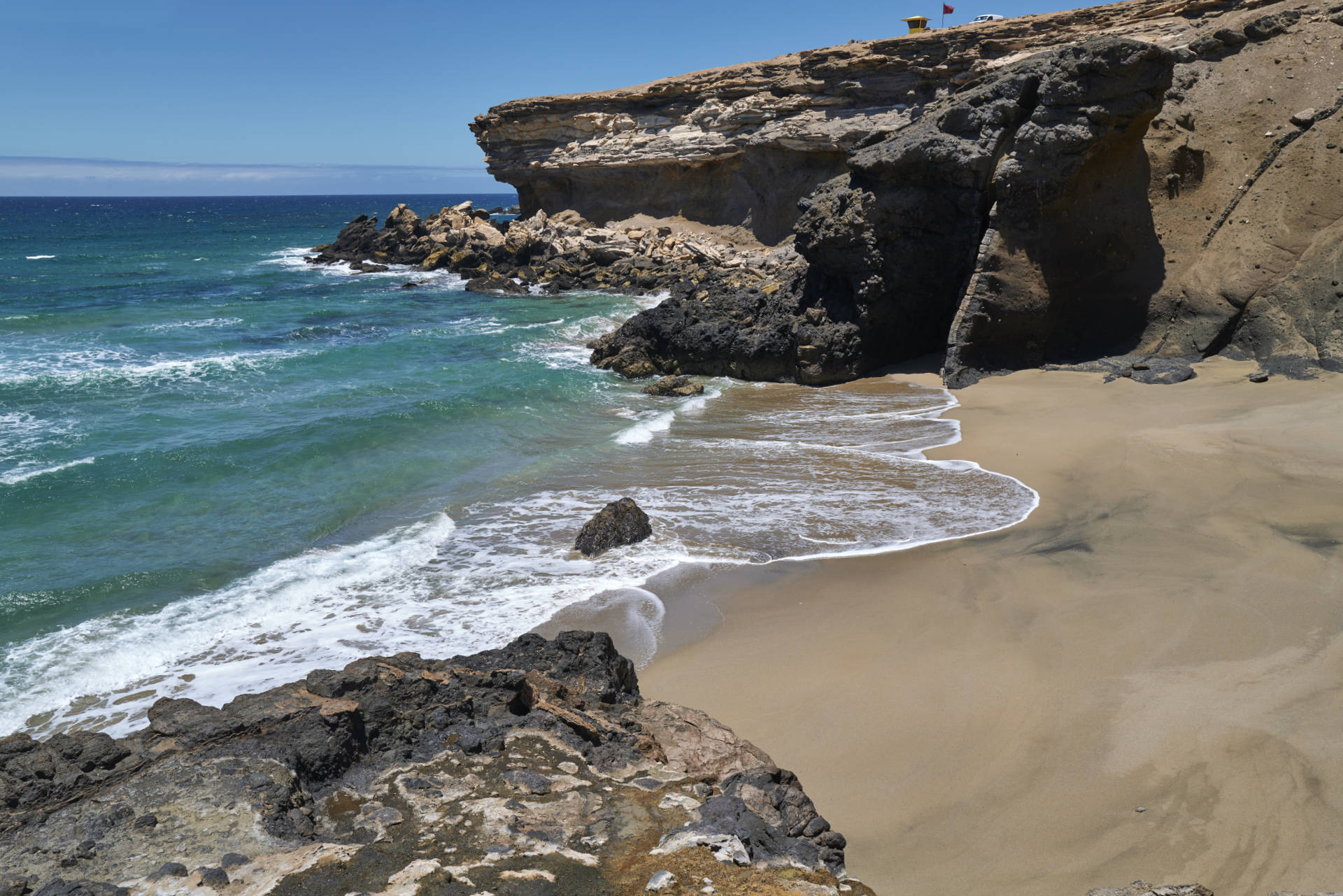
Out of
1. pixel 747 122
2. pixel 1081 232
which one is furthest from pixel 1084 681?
pixel 747 122

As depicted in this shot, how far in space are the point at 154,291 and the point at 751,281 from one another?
20.7 metres

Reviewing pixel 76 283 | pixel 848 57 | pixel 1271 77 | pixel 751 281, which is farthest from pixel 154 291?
pixel 1271 77

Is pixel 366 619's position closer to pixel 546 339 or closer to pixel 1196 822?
pixel 1196 822

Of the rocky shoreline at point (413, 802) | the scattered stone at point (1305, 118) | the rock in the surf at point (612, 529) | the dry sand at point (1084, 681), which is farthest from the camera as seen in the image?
the scattered stone at point (1305, 118)

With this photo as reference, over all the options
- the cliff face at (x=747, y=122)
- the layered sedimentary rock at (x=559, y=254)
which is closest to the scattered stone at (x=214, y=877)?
the cliff face at (x=747, y=122)

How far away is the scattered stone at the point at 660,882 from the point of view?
9.74 ft

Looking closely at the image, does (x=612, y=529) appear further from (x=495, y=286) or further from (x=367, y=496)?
(x=495, y=286)

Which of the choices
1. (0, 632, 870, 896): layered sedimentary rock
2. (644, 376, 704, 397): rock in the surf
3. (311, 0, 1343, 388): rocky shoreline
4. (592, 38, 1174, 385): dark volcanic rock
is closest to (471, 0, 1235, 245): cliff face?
(311, 0, 1343, 388): rocky shoreline

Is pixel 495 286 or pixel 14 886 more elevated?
pixel 495 286

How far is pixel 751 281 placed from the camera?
23.2 meters

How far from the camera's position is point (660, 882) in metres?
2.98

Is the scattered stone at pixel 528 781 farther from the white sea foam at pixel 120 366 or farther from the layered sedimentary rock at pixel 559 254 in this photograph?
the layered sedimentary rock at pixel 559 254

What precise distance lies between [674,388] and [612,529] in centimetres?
693

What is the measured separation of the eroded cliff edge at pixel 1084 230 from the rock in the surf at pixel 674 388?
3.62 ft
